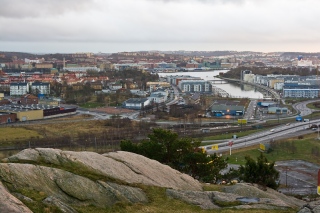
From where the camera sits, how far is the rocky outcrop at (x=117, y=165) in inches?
158

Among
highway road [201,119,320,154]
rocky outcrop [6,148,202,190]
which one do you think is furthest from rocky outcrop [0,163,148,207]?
highway road [201,119,320,154]

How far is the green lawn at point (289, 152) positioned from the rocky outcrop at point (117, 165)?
598cm

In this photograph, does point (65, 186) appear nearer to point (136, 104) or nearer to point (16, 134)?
point (16, 134)

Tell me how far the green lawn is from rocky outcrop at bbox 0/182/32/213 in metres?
8.00

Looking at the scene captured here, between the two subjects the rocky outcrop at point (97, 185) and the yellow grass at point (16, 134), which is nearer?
the rocky outcrop at point (97, 185)

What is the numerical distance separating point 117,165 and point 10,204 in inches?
65.9

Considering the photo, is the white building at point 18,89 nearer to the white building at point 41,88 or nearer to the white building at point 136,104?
the white building at point 41,88

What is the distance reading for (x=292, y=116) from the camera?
18266mm

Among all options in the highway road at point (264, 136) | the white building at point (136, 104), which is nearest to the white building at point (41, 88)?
the white building at point (136, 104)

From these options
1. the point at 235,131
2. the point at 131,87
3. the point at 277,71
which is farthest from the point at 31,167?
the point at 277,71

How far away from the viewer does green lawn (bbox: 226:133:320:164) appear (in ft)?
35.0

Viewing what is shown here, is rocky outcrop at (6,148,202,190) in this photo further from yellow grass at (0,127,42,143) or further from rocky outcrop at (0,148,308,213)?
yellow grass at (0,127,42,143)

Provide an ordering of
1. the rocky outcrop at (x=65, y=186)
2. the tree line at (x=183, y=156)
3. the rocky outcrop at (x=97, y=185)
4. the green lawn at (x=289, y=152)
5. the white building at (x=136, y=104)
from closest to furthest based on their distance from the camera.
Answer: the rocky outcrop at (x=97, y=185)
the rocky outcrop at (x=65, y=186)
the tree line at (x=183, y=156)
the green lawn at (x=289, y=152)
the white building at (x=136, y=104)

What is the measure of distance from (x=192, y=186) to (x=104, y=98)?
1885cm
